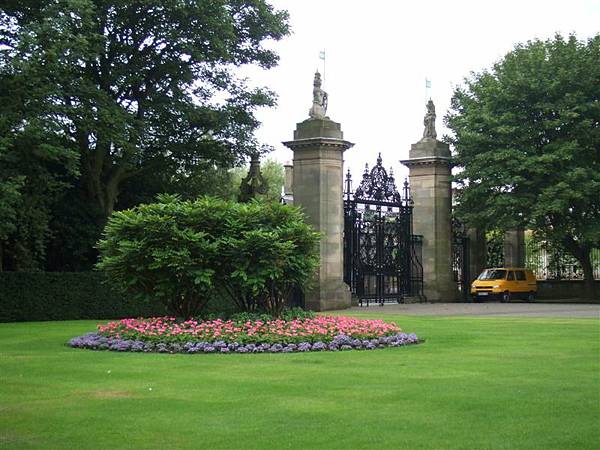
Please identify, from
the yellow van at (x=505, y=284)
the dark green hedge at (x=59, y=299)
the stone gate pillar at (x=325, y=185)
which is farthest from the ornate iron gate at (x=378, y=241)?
the dark green hedge at (x=59, y=299)

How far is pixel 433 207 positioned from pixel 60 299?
52.8ft

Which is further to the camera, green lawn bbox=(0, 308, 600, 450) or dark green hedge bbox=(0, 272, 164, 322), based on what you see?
dark green hedge bbox=(0, 272, 164, 322)

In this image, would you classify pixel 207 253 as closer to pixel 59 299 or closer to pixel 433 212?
pixel 59 299

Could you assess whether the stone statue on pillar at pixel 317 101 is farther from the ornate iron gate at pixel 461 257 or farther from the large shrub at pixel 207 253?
the large shrub at pixel 207 253

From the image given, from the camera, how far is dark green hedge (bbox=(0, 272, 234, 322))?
26047 millimetres

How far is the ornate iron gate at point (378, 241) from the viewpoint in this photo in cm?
3284

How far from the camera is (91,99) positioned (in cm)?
2872

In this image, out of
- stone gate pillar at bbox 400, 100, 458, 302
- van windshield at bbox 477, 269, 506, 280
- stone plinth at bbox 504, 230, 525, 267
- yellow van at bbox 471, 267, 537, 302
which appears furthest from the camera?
stone plinth at bbox 504, 230, 525, 267

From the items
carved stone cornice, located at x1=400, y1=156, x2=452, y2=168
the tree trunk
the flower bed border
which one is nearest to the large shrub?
the flower bed border

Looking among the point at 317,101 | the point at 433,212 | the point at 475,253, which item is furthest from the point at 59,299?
the point at 475,253

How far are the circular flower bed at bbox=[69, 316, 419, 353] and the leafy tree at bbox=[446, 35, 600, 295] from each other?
64.9ft

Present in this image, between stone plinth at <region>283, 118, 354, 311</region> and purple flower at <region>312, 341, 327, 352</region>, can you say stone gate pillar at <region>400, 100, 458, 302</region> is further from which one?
purple flower at <region>312, 341, 327, 352</region>

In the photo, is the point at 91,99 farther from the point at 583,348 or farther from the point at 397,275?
the point at 583,348

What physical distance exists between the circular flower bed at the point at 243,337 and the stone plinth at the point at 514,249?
25386mm
